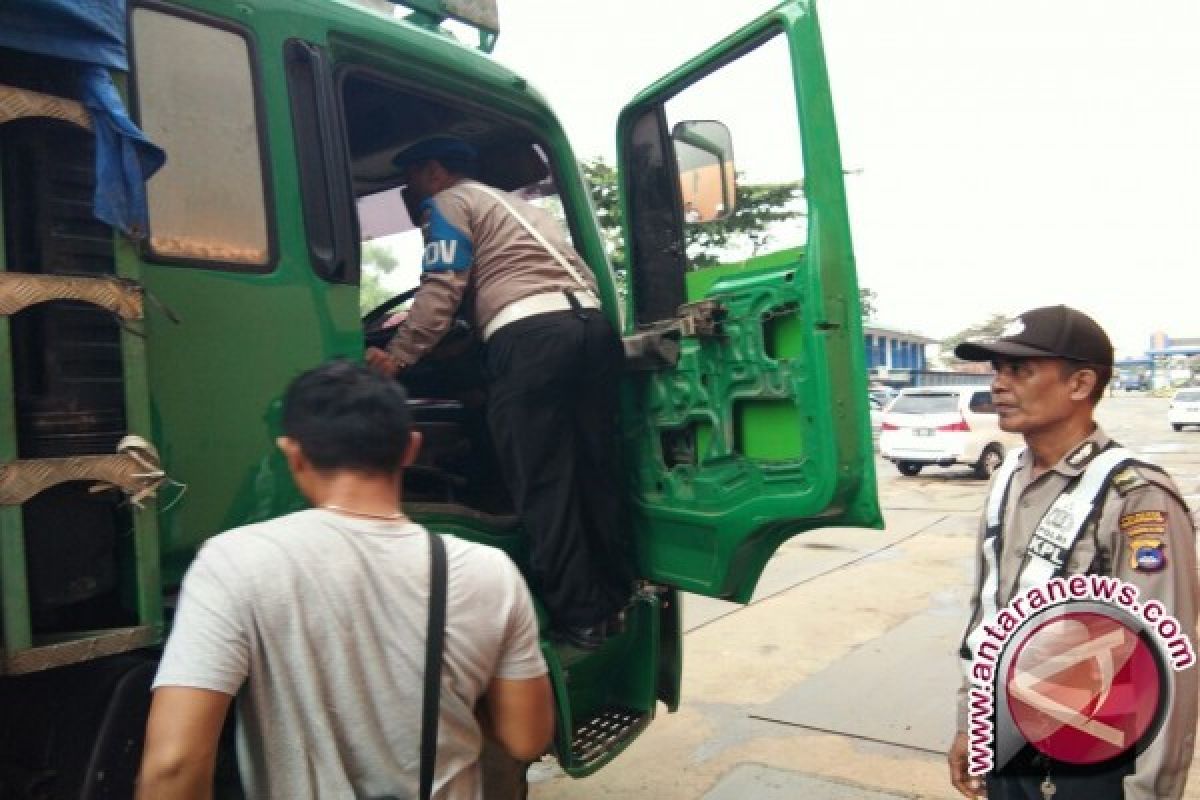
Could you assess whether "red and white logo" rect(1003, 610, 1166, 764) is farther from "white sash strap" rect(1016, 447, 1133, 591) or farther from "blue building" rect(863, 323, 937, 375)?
"blue building" rect(863, 323, 937, 375)

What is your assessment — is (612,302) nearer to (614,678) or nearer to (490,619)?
(614,678)

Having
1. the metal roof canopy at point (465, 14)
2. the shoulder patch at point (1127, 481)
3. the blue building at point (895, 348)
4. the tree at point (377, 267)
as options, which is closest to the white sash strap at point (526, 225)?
the metal roof canopy at point (465, 14)

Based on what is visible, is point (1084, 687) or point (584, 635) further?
point (584, 635)

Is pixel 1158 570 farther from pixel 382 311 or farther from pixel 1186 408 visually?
pixel 1186 408

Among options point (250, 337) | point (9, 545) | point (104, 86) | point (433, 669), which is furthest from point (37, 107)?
point (433, 669)

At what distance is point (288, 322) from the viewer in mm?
2096

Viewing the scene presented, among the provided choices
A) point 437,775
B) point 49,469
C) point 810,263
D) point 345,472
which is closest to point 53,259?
point 49,469

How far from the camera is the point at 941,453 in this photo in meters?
15.1

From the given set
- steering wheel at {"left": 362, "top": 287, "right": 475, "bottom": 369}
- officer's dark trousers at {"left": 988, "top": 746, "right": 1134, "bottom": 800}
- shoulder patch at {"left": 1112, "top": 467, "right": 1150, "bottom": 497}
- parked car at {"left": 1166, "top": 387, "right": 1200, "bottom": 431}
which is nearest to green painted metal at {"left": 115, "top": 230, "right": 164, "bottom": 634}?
steering wheel at {"left": 362, "top": 287, "right": 475, "bottom": 369}

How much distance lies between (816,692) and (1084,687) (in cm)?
317

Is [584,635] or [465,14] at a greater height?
[465,14]

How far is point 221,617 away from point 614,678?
2.02 m

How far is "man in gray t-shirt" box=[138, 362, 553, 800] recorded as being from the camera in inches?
50.5

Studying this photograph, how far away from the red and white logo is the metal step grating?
4.11 ft
